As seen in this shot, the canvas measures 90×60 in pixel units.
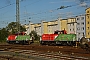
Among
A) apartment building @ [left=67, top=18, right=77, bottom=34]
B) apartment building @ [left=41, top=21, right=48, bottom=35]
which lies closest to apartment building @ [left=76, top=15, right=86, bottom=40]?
apartment building @ [left=67, top=18, right=77, bottom=34]

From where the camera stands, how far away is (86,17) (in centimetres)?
8875

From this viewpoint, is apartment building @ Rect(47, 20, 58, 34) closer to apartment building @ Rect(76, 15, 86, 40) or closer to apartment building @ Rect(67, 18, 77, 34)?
apartment building @ Rect(67, 18, 77, 34)

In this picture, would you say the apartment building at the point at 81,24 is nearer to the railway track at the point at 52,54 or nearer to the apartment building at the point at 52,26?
the apartment building at the point at 52,26

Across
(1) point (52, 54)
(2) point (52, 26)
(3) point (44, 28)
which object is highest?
(2) point (52, 26)

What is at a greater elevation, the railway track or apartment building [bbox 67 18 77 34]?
apartment building [bbox 67 18 77 34]

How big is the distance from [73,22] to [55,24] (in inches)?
561

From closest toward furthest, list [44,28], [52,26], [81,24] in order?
[81,24]
[52,26]
[44,28]

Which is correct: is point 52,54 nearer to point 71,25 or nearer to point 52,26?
point 71,25

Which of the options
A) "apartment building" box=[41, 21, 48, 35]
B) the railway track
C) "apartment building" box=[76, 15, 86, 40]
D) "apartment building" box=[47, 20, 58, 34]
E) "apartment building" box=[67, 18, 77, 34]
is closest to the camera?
the railway track

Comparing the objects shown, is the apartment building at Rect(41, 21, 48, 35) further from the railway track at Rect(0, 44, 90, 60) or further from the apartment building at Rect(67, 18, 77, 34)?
the railway track at Rect(0, 44, 90, 60)

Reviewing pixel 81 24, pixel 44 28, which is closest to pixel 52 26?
pixel 44 28

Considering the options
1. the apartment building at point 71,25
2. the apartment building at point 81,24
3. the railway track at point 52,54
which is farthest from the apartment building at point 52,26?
the railway track at point 52,54

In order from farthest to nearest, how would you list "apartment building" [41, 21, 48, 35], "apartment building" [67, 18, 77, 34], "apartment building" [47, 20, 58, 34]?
"apartment building" [41, 21, 48, 35] → "apartment building" [47, 20, 58, 34] → "apartment building" [67, 18, 77, 34]

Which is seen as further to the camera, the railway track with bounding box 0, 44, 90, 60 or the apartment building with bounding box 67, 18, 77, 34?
the apartment building with bounding box 67, 18, 77, 34
